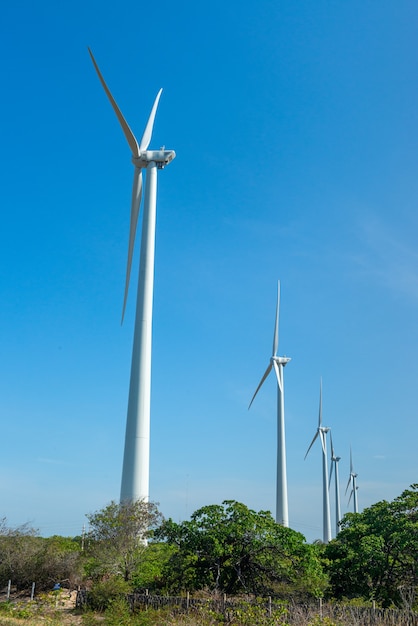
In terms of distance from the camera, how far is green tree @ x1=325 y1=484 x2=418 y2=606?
3294 centimetres

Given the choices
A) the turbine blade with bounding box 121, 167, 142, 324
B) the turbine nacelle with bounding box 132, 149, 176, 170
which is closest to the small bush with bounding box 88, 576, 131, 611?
the turbine blade with bounding box 121, 167, 142, 324

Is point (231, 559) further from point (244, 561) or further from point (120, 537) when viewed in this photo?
point (120, 537)

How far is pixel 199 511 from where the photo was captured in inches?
1361

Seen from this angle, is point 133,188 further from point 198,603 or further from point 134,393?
point 198,603

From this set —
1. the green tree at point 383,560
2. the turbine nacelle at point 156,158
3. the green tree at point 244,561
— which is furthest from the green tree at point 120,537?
the turbine nacelle at point 156,158

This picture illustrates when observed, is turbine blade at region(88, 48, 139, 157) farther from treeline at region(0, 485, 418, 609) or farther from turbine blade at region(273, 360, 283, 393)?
turbine blade at region(273, 360, 283, 393)

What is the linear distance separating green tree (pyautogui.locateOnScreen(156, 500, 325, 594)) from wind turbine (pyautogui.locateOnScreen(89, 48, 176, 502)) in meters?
8.99

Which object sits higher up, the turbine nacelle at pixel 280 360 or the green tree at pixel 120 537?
the turbine nacelle at pixel 280 360

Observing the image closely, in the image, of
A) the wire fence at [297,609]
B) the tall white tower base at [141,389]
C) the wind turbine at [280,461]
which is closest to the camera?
the wire fence at [297,609]

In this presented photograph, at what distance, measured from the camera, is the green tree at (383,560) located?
3294 centimetres

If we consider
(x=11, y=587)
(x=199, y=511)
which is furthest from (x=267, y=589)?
(x=11, y=587)

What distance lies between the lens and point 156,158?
167 feet

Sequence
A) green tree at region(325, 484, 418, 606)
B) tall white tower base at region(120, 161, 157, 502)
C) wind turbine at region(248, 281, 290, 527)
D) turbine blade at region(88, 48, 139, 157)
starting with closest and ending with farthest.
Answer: green tree at region(325, 484, 418, 606), tall white tower base at region(120, 161, 157, 502), turbine blade at region(88, 48, 139, 157), wind turbine at region(248, 281, 290, 527)

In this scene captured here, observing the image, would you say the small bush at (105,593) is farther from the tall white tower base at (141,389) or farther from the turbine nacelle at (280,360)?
the turbine nacelle at (280,360)
